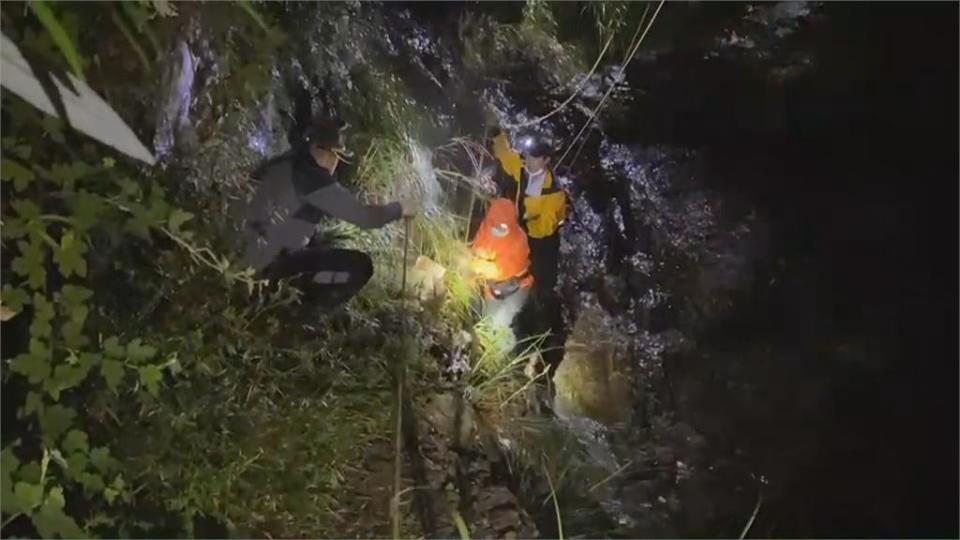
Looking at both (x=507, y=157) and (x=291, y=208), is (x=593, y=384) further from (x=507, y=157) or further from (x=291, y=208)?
(x=291, y=208)

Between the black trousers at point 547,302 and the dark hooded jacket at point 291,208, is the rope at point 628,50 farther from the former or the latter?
the dark hooded jacket at point 291,208

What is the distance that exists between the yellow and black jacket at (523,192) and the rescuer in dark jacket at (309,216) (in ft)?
0.32

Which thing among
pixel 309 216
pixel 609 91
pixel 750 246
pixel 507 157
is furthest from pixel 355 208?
pixel 750 246

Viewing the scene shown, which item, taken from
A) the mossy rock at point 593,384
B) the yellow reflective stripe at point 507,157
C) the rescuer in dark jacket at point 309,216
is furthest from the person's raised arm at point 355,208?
the mossy rock at point 593,384

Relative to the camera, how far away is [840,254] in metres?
1.05

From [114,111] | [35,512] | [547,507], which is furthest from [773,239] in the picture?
[35,512]

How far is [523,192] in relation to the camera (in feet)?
3.35

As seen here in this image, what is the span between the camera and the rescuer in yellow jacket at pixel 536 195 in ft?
3.34

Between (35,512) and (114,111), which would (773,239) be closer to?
(114,111)

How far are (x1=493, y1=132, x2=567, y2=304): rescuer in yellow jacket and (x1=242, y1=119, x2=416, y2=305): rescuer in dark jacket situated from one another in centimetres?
10

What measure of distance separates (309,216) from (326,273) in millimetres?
59

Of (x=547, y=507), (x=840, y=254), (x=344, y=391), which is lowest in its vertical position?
(x=547, y=507)

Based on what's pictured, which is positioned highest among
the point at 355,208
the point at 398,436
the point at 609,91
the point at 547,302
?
the point at 609,91

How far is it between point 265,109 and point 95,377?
0.31 m
